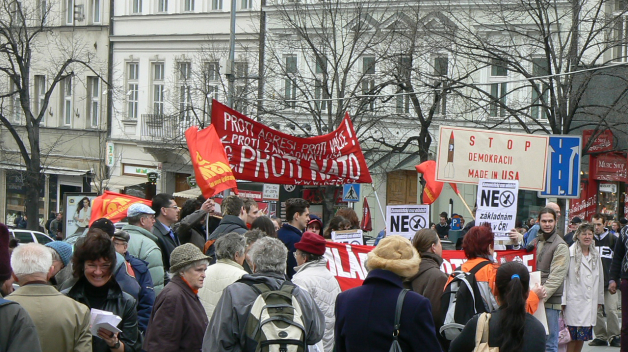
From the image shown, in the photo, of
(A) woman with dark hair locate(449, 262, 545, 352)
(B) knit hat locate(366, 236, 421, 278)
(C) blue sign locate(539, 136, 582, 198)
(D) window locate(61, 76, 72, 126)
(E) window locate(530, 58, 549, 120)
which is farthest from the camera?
(D) window locate(61, 76, 72, 126)

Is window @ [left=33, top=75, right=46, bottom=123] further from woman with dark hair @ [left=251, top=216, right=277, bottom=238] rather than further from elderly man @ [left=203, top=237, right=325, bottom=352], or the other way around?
elderly man @ [left=203, top=237, right=325, bottom=352]

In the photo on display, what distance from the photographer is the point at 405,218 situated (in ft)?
37.6

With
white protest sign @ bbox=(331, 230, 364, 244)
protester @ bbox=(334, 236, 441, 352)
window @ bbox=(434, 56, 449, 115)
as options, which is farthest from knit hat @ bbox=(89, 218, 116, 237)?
window @ bbox=(434, 56, 449, 115)

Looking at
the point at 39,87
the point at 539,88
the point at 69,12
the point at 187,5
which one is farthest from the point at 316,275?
the point at 39,87

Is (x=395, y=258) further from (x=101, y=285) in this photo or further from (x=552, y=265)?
(x=552, y=265)

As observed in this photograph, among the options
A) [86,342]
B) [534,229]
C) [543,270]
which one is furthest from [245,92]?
[86,342]

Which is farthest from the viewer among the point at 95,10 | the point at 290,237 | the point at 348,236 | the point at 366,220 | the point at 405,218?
the point at 95,10

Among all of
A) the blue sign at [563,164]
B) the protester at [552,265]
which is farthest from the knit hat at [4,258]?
the blue sign at [563,164]

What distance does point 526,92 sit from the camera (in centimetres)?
2431

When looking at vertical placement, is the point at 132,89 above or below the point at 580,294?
above

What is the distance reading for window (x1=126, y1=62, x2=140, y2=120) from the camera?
34.8 m

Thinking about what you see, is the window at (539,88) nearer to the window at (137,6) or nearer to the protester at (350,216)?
the protester at (350,216)

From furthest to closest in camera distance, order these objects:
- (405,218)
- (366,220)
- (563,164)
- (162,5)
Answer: (162,5) → (366,220) → (563,164) → (405,218)

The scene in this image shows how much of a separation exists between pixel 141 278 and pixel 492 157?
5694mm
